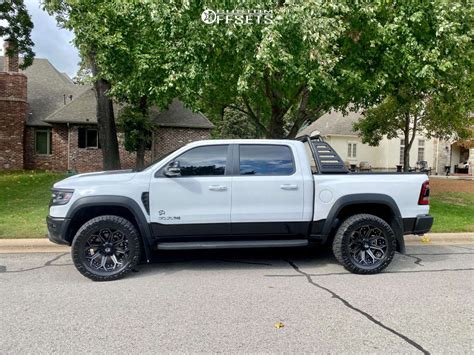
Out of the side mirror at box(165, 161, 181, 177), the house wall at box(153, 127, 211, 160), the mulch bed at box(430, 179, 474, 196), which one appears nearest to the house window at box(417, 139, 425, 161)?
the mulch bed at box(430, 179, 474, 196)

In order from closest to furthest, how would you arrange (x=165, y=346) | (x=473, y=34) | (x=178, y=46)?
(x=165, y=346) < (x=178, y=46) < (x=473, y=34)

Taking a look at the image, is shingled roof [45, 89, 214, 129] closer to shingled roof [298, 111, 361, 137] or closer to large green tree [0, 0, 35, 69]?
large green tree [0, 0, 35, 69]

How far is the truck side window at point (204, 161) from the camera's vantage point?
5895mm

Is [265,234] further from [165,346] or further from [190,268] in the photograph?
[165,346]

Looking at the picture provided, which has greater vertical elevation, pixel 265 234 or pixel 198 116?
pixel 198 116

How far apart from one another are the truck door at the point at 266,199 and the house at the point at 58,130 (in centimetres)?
1746

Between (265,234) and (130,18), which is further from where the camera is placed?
(130,18)

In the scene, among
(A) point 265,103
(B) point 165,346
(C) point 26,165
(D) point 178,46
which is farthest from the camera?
(C) point 26,165

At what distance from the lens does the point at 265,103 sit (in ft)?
51.0

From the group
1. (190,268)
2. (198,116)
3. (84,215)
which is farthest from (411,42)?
(198,116)

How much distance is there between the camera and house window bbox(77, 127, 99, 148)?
2292 centimetres

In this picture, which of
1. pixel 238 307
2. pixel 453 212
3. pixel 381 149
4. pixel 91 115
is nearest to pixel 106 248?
pixel 238 307

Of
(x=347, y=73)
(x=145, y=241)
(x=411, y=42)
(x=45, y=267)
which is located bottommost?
(x=45, y=267)

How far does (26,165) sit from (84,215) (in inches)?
793
